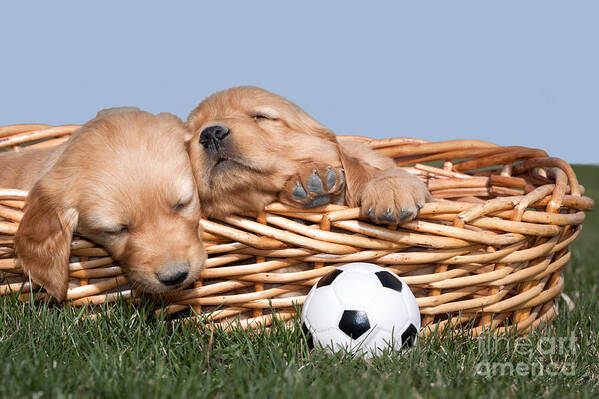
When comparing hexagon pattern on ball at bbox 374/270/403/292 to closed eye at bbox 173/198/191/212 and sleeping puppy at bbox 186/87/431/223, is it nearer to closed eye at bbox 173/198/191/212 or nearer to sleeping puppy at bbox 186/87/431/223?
sleeping puppy at bbox 186/87/431/223

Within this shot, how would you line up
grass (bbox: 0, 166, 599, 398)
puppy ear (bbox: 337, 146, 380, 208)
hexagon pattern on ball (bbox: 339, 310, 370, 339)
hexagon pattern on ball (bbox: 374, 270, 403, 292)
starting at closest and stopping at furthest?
grass (bbox: 0, 166, 599, 398)
hexagon pattern on ball (bbox: 339, 310, 370, 339)
hexagon pattern on ball (bbox: 374, 270, 403, 292)
puppy ear (bbox: 337, 146, 380, 208)

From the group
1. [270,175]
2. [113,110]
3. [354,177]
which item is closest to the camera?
[270,175]

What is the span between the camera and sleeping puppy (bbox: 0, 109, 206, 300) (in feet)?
8.60

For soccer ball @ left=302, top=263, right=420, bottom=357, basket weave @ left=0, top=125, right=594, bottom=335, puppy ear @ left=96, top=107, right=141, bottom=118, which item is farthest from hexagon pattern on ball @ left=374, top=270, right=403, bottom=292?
puppy ear @ left=96, top=107, right=141, bottom=118

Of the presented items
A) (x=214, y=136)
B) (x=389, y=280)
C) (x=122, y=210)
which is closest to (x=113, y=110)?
(x=214, y=136)

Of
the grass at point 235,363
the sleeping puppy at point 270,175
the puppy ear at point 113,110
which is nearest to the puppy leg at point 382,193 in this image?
the sleeping puppy at point 270,175

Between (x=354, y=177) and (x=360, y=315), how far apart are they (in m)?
0.91

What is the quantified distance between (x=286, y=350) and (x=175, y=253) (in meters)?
0.71

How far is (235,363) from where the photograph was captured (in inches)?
90.0

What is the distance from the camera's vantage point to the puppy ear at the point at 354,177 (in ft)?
10.2

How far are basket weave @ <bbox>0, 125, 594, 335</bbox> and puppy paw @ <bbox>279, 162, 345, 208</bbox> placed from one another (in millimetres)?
59

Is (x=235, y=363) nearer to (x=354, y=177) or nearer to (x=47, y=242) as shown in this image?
Answer: (x=47, y=242)

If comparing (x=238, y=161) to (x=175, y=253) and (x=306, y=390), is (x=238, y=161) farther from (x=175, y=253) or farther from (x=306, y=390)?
(x=306, y=390)

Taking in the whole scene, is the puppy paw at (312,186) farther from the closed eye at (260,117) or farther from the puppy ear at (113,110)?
the puppy ear at (113,110)
